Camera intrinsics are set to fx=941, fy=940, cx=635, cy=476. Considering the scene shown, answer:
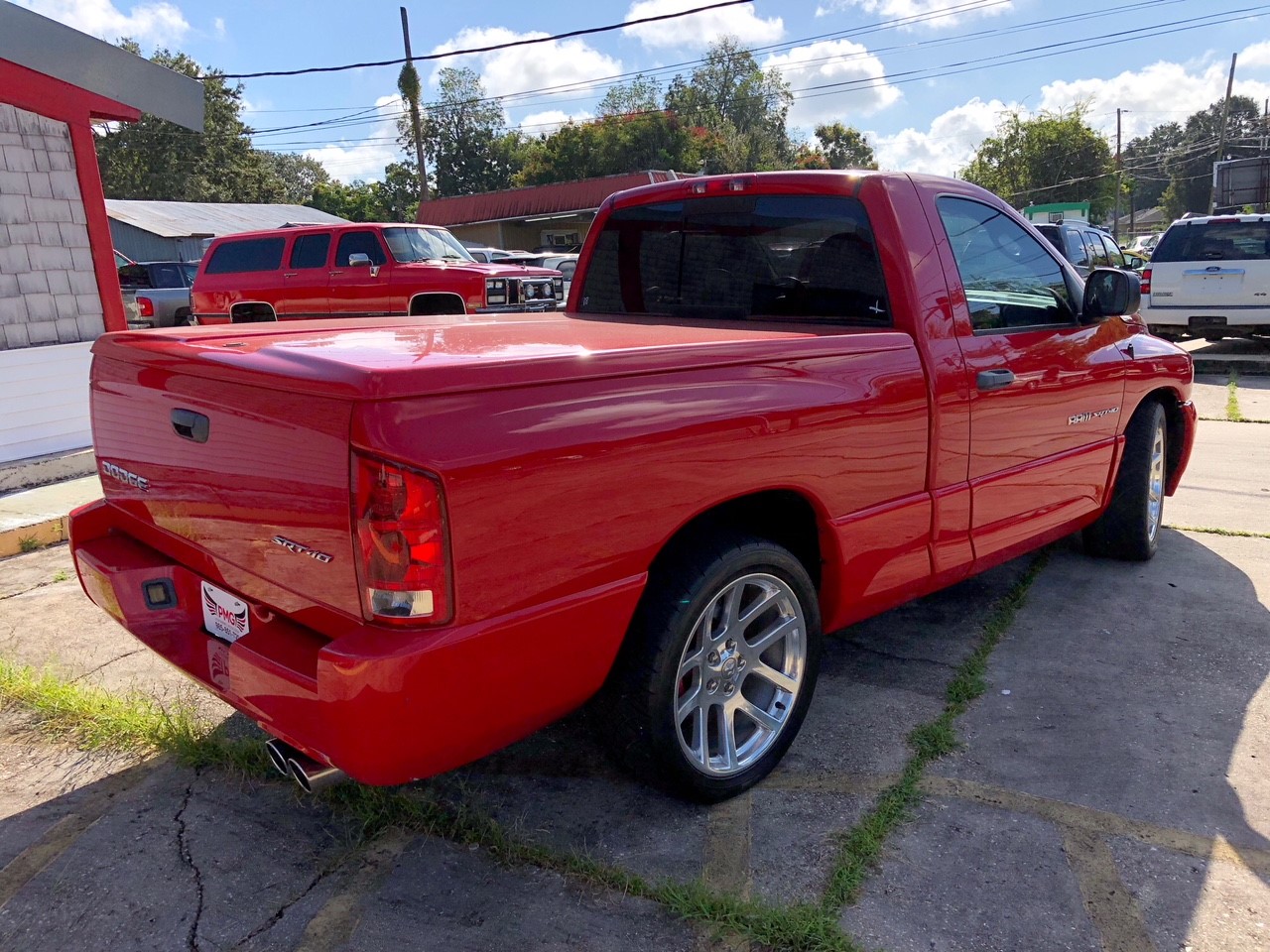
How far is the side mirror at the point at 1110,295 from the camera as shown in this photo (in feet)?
13.1

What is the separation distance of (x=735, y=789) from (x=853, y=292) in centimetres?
182

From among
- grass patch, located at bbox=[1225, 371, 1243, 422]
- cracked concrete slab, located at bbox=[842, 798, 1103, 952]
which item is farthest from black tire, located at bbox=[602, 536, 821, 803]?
grass patch, located at bbox=[1225, 371, 1243, 422]

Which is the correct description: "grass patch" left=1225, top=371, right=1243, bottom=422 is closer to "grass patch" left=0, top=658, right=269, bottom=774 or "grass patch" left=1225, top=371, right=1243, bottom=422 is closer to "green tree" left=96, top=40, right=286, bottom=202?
"grass patch" left=0, top=658, right=269, bottom=774

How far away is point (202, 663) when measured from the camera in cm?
257

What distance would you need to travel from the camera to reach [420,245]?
1297cm

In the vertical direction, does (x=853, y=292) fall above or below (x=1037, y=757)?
above

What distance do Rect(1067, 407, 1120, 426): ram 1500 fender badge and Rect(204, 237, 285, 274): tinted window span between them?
11.9 metres

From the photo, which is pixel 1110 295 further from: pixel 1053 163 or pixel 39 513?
pixel 1053 163

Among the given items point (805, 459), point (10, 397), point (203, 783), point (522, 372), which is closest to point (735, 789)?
point (805, 459)

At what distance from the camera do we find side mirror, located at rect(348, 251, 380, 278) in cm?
1248

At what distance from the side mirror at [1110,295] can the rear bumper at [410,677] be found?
2761 mm

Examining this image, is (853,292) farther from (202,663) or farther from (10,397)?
(10,397)

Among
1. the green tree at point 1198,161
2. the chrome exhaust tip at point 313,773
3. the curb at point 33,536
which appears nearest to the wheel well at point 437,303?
the curb at point 33,536

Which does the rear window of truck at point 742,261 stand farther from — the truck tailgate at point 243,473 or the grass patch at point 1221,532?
the grass patch at point 1221,532
